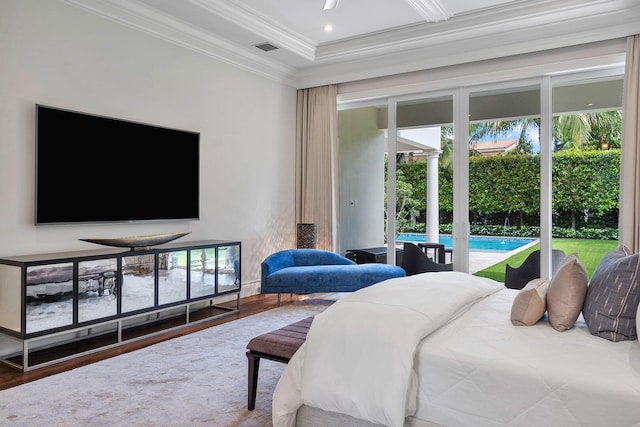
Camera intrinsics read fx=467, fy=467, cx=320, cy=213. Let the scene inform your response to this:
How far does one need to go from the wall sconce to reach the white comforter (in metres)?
3.48

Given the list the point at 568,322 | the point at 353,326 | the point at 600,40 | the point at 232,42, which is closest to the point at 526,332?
the point at 568,322

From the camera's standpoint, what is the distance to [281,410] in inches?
82.0

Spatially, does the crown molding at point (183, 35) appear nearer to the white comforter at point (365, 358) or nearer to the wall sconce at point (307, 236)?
the wall sconce at point (307, 236)

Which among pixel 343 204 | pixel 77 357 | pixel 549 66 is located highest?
pixel 549 66

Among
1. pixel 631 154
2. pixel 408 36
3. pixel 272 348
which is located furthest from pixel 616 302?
pixel 408 36

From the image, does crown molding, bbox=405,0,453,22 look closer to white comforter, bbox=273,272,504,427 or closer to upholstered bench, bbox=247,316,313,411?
white comforter, bbox=273,272,504,427

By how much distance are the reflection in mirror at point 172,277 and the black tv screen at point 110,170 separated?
504mm

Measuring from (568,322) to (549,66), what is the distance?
138 inches

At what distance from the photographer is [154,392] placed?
2.71m

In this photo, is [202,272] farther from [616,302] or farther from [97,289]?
[616,302]

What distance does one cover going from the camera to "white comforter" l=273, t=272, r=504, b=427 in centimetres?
181

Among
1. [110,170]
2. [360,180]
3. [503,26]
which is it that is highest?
[503,26]

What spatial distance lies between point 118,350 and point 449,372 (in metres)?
2.70

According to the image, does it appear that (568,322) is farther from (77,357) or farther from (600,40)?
(600,40)
